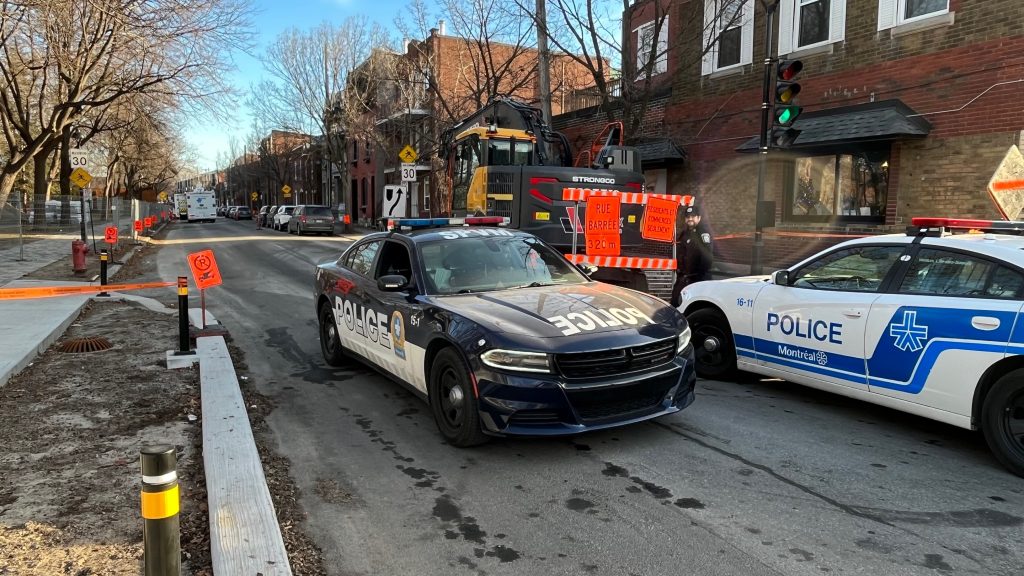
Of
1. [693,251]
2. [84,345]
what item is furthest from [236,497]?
[693,251]

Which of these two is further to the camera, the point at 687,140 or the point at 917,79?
the point at 687,140

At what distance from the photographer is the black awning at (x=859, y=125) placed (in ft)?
40.9

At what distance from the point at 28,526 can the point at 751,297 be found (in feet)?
18.3

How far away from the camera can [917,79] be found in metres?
12.8

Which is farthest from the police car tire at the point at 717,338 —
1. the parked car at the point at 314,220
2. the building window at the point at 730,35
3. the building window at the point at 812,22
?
the parked car at the point at 314,220

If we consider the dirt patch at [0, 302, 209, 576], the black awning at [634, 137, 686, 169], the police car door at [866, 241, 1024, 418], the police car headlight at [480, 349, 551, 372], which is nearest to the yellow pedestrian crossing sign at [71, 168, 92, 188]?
the dirt patch at [0, 302, 209, 576]

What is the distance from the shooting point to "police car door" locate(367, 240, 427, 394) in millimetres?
5258

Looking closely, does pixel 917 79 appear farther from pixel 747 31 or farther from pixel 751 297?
pixel 751 297

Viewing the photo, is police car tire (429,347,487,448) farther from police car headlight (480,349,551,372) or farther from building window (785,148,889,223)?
building window (785,148,889,223)

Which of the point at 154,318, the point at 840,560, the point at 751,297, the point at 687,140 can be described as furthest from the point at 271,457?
the point at 687,140

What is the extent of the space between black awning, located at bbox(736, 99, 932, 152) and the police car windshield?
24.6 feet

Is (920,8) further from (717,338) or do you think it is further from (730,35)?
(717,338)

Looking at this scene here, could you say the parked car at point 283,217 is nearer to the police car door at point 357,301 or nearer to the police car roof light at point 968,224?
the police car door at point 357,301

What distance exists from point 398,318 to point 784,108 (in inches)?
300
